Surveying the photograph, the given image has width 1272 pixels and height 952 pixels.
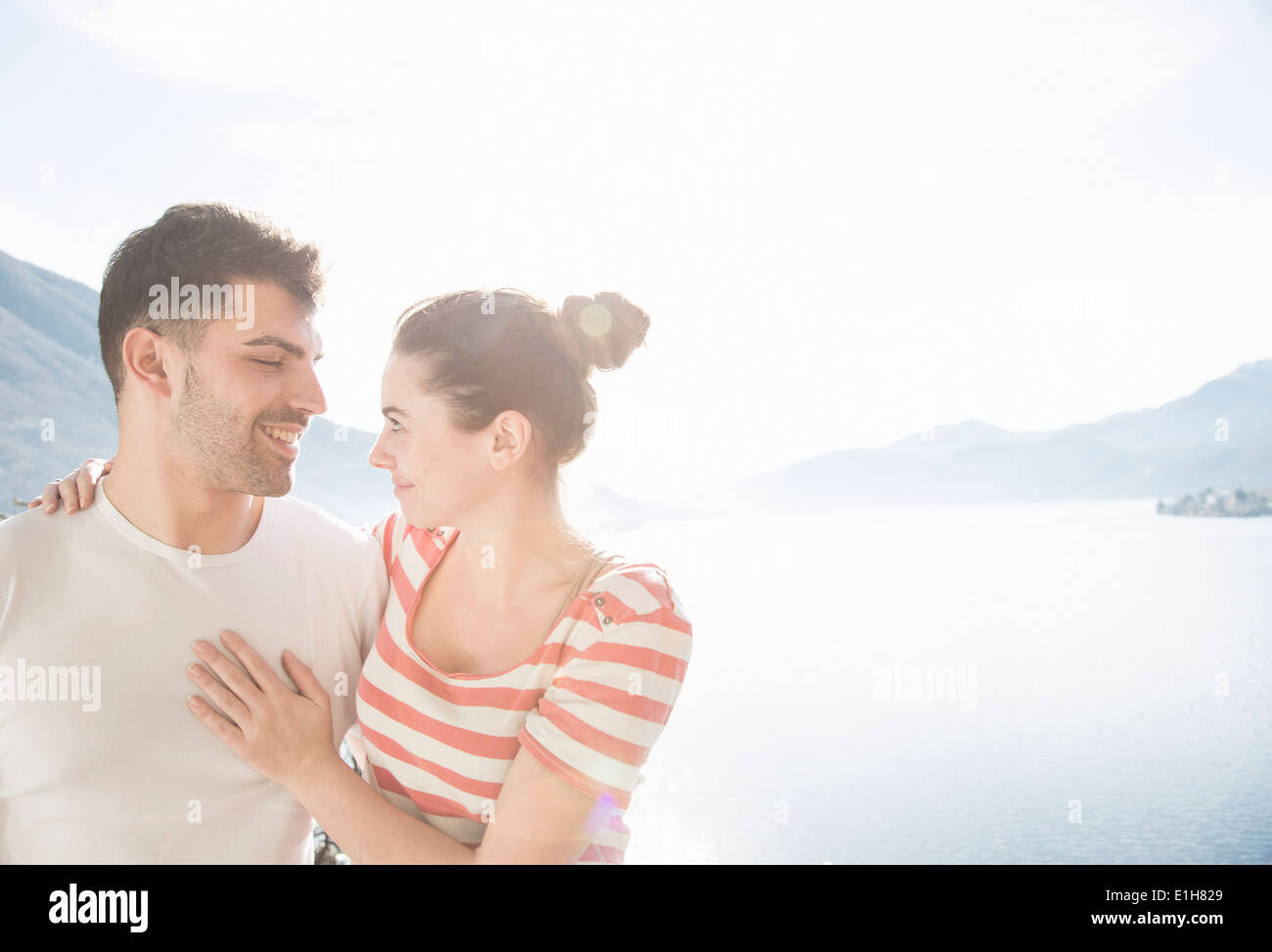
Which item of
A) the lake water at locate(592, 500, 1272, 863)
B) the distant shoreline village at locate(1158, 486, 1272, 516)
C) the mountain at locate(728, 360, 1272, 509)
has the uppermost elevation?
the mountain at locate(728, 360, 1272, 509)

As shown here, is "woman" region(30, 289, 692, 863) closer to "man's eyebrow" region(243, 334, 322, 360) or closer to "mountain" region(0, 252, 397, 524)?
"man's eyebrow" region(243, 334, 322, 360)

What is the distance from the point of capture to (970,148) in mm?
52375

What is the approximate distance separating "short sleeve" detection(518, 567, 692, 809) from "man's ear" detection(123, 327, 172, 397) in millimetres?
964

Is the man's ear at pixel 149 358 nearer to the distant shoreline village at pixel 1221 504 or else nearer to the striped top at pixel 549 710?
the striped top at pixel 549 710

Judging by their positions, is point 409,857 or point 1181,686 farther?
point 1181,686

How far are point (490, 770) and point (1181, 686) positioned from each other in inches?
1693

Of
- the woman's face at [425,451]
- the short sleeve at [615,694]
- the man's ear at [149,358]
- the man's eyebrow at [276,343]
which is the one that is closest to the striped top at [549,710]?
the short sleeve at [615,694]

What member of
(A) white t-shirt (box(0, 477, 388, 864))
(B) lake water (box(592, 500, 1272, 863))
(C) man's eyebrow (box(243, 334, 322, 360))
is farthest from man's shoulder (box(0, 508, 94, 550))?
(B) lake water (box(592, 500, 1272, 863))

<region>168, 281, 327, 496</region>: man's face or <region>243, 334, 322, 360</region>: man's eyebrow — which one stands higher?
<region>243, 334, 322, 360</region>: man's eyebrow

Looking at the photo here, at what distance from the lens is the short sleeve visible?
4.36ft

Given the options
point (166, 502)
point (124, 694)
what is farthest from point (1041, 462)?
point (124, 694)

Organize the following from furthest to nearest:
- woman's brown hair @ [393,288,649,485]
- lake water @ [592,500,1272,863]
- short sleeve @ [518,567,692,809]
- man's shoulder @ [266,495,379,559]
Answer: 1. lake water @ [592,500,1272,863]
2. man's shoulder @ [266,495,379,559]
3. woman's brown hair @ [393,288,649,485]
4. short sleeve @ [518,567,692,809]

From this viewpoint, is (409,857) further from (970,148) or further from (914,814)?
(970,148)

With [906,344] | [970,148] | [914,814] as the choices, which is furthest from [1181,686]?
[906,344]
